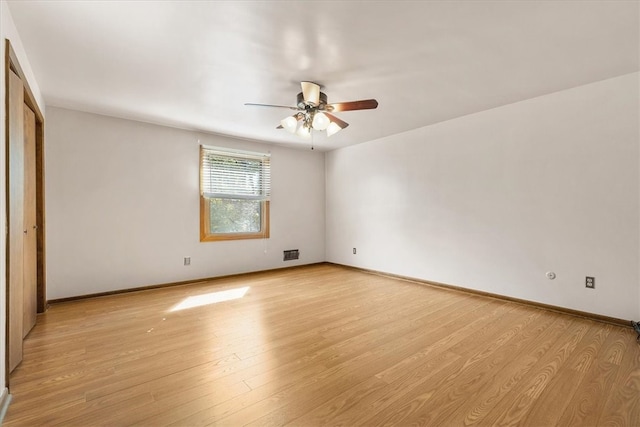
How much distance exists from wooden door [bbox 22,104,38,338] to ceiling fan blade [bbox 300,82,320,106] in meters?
2.49

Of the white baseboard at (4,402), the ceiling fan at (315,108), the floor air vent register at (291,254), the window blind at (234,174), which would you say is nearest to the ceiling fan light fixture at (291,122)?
the ceiling fan at (315,108)

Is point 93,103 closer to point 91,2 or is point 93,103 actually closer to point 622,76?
point 91,2

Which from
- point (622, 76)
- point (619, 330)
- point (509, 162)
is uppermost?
point (622, 76)

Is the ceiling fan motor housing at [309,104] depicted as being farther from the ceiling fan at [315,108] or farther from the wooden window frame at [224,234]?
the wooden window frame at [224,234]

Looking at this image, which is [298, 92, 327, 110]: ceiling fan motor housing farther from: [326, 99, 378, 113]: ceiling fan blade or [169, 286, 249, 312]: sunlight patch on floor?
[169, 286, 249, 312]: sunlight patch on floor

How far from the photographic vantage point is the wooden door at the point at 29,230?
2592 mm

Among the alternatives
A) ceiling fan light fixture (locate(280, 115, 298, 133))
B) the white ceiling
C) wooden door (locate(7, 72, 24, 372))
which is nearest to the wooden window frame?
the white ceiling

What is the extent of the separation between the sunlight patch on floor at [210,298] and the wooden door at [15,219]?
1.37 meters

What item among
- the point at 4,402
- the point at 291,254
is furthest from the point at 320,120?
the point at 291,254

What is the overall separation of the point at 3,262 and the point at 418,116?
4.26 metres

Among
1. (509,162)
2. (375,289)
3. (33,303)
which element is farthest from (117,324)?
(509,162)

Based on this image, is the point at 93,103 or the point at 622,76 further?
the point at 93,103

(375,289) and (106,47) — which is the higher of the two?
(106,47)

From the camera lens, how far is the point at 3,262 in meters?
1.69
